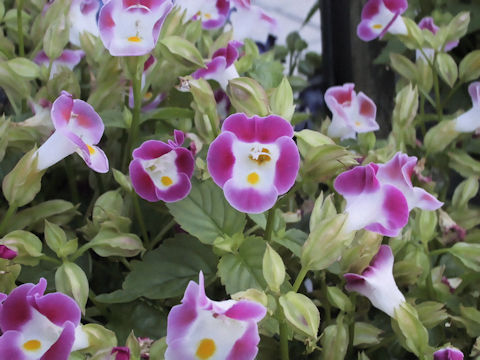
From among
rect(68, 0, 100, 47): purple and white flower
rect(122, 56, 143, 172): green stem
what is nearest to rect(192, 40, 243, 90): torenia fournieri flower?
rect(122, 56, 143, 172): green stem

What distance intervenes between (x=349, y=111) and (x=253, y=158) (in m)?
0.25

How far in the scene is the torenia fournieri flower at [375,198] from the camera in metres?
0.49

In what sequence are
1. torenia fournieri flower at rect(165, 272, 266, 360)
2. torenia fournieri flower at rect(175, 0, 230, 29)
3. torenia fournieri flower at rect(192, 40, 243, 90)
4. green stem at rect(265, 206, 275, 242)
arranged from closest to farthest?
torenia fournieri flower at rect(165, 272, 266, 360)
green stem at rect(265, 206, 275, 242)
torenia fournieri flower at rect(192, 40, 243, 90)
torenia fournieri flower at rect(175, 0, 230, 29)

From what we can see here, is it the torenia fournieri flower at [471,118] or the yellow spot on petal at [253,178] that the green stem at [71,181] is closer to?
the yellow spot on petal at [253,178]

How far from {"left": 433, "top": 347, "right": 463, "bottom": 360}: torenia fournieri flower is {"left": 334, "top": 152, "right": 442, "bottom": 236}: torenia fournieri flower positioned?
0.09 metres

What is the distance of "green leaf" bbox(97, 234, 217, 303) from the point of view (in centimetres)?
53

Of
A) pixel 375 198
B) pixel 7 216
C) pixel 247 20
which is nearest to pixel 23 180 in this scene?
pixel 7 216

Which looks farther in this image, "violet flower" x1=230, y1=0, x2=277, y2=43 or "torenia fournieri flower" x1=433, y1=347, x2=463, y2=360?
"violet flower" x1=230, y1=0, x2=277, y2=43

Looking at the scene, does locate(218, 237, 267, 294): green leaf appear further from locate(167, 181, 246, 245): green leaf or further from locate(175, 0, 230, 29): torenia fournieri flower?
locate(175, 0, 230, 29): torenia fournieri flower

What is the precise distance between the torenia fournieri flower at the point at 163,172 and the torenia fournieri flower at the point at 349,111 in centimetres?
21

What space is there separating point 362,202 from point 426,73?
36 cm

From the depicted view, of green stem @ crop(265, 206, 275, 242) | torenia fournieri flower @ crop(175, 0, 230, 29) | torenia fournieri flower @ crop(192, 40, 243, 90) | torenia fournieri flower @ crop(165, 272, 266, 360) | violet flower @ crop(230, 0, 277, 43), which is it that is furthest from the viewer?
violet flower @ crop(230, 0, 277, 43)

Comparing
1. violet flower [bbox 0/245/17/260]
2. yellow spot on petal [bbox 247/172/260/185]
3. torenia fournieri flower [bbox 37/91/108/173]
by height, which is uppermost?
yellow spot on petal [bbox 247/172/260/185]

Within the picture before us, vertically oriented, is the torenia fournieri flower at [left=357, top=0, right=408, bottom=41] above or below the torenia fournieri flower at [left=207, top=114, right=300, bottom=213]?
below
